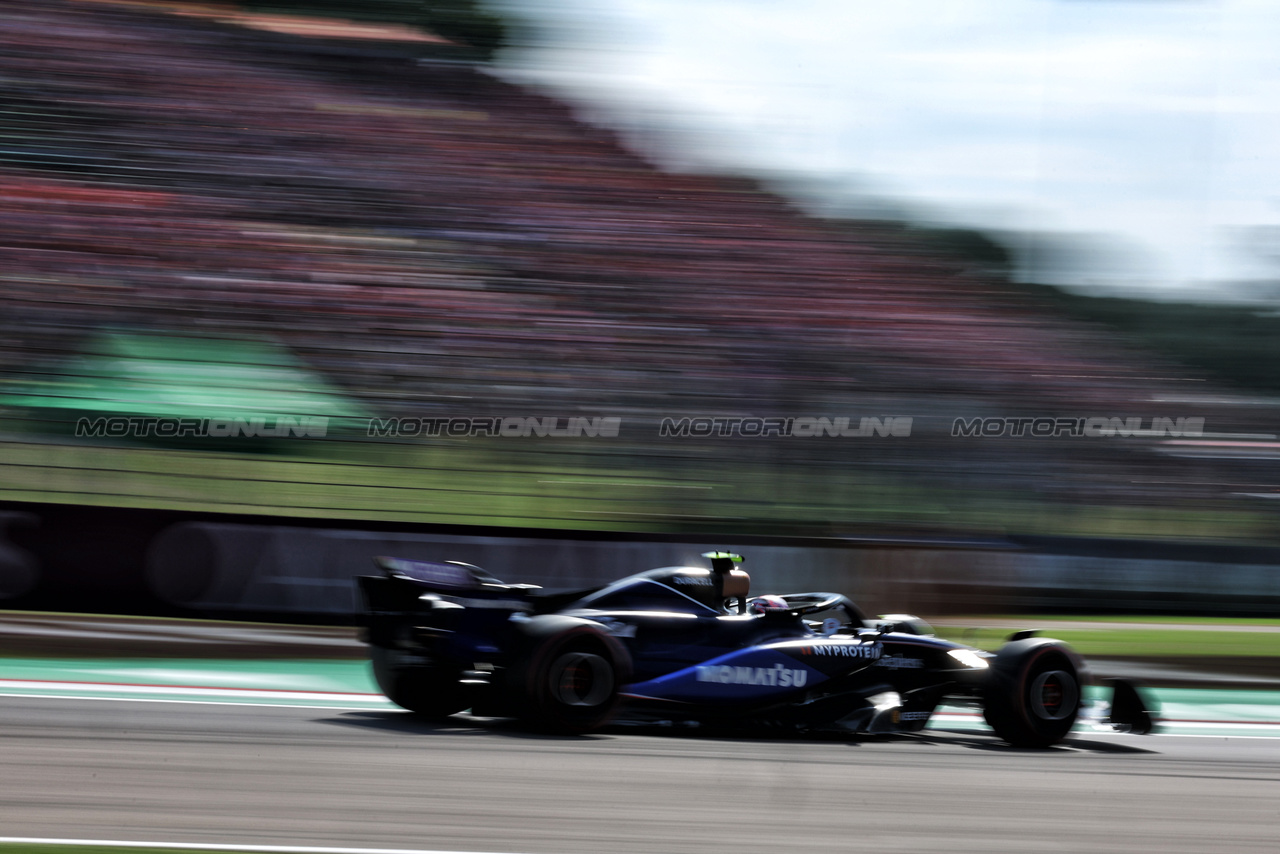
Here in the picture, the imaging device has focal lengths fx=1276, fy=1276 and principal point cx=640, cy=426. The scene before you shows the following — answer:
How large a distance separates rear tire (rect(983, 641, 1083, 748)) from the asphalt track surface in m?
0.13

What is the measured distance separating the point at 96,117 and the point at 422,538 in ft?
36.1

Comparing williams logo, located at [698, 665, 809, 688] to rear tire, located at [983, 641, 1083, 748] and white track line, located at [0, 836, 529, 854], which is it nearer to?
rear tire, located at [983, 641, 1083, 748]

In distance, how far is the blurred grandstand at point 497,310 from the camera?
36.9ft

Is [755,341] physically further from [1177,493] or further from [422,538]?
[422,538]

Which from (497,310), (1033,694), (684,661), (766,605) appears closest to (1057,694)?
(1033,694)

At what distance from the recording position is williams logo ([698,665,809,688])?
5848 mm

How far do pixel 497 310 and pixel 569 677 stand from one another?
925cm

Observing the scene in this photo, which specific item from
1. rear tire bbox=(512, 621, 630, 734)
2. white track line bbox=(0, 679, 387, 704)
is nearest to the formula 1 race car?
rear tire bbox=(512, 621, 630, 734)

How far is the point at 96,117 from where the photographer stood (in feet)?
54.9

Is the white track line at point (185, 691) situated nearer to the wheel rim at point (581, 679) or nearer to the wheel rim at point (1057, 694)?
the wheel rim at point (581, 679)

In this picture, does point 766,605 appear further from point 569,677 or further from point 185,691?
point 185,691

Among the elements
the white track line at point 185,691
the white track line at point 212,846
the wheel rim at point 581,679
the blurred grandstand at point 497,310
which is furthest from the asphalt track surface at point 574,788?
the blurred grandstand at point 497,310

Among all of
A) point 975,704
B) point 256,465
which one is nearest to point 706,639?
point 975,704

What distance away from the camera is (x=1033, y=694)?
20.1 feet
